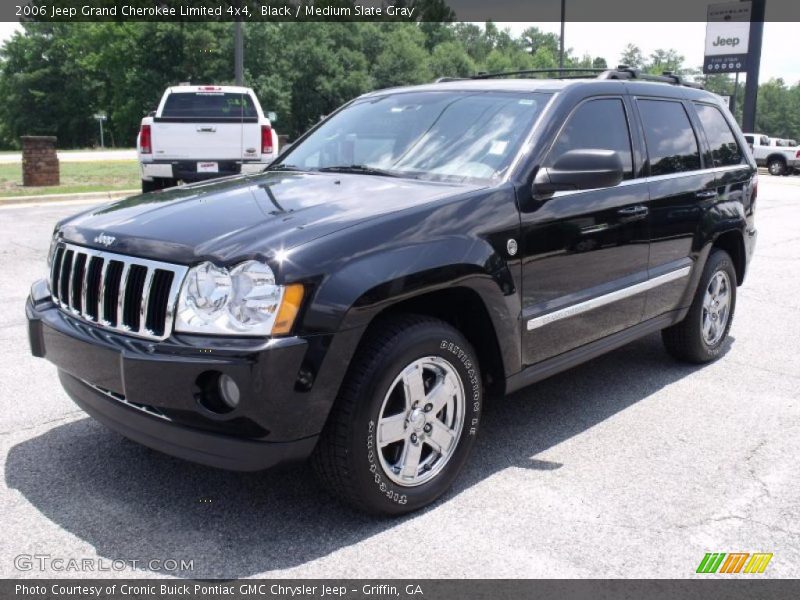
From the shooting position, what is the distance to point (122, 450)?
12.8 feet

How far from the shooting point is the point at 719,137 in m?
5.54

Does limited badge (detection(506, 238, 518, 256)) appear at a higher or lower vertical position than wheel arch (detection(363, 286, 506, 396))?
higher

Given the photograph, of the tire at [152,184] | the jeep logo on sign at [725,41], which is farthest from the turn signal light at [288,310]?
the jeep logo on sign at [725,41]

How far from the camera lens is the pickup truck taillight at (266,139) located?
1388 cm

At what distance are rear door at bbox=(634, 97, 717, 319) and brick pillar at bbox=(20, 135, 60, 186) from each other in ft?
48.8

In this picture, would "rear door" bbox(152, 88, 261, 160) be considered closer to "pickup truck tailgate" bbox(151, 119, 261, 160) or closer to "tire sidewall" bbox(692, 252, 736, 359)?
"pickup truck tailgate" bbox(151, 119, 261, 160)

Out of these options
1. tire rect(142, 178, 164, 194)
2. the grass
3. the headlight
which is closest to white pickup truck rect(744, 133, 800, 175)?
the grass

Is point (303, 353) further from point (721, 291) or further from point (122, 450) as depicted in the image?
point (721, 291)

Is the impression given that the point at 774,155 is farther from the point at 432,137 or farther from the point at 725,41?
the point at 432,137

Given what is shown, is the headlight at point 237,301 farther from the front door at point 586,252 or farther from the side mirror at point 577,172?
the side mirror at point 577,172

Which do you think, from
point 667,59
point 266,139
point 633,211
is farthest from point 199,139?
point 667,59

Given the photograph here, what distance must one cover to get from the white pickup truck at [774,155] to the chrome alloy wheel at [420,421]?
33202 mm

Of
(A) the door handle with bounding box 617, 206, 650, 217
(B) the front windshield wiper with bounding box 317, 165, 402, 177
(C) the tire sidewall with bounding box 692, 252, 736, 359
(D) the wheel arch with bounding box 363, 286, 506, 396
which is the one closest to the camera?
(D) the wheel arch with bounding box 363, 286, 506, 396

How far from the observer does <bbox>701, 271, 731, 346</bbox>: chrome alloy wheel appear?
5496mm
